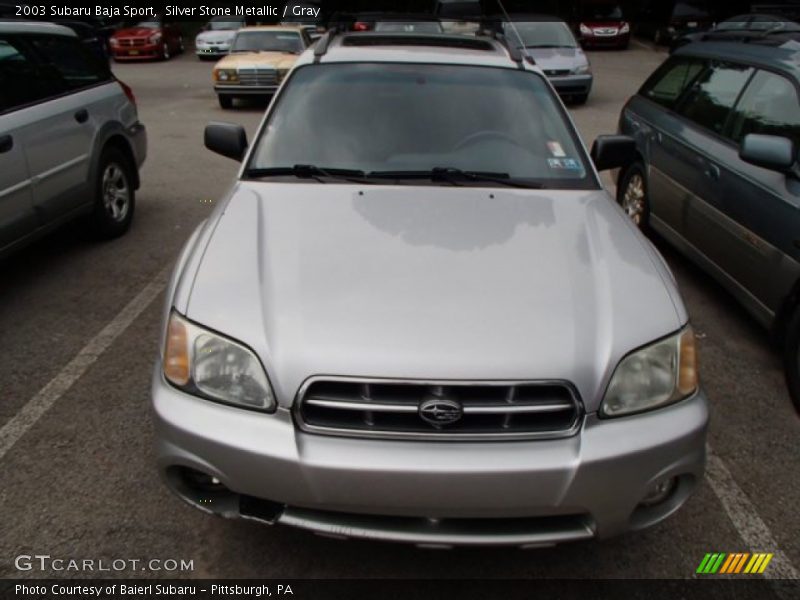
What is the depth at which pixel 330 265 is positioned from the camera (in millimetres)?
2535

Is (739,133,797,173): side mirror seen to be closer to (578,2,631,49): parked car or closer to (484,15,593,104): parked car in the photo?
(484,15,593,104): parked car

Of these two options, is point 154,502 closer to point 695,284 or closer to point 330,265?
point 330,265

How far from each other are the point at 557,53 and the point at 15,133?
1085cm

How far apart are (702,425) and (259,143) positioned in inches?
90.4

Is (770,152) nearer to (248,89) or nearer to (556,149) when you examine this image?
(556,149)

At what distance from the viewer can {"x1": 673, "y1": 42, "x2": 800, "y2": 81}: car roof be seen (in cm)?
421

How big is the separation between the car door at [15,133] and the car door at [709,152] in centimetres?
432

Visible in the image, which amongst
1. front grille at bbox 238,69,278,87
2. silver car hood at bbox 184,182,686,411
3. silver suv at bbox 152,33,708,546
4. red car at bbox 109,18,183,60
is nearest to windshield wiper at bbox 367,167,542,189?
silver car hood at bbox 184,182,686,411

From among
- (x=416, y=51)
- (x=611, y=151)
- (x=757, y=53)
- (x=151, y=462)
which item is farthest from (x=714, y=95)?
(x=151, y=462)

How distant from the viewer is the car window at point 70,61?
5.18 m

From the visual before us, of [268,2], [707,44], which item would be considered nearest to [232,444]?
[707,44]

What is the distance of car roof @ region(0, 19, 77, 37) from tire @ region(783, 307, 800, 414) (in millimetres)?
5079

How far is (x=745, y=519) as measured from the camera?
2832mm

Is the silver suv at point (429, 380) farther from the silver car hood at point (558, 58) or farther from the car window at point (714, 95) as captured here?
the silver car hood at point (558, 58)
